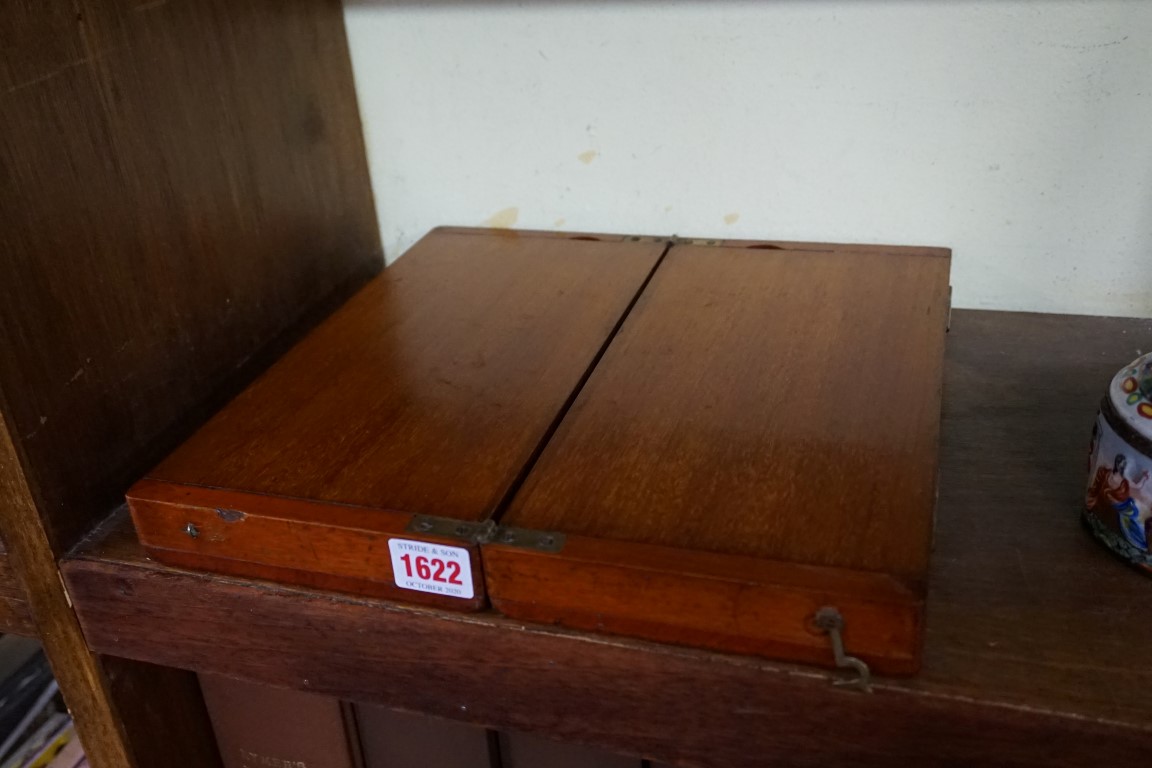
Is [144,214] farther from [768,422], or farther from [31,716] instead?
[31,716]

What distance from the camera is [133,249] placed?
2.59 ft

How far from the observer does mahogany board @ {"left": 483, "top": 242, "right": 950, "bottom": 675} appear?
585 mm

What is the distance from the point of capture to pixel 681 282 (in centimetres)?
96

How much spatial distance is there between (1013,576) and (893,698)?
0.15 meters

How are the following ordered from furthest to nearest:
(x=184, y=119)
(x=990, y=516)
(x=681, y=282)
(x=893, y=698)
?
(x=681, y=282) → (x=184, y=119) → (x=990, y=516) → (x=893, y=698)

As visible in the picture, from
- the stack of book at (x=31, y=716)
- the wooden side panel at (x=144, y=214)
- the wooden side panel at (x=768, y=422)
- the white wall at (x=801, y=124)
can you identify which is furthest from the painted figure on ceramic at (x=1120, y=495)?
the stack of book at (x=31, y=716)

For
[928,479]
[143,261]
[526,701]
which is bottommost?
[526,701]

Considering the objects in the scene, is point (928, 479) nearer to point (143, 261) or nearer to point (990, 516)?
point (990, 516)

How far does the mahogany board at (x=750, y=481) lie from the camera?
59 centimetres

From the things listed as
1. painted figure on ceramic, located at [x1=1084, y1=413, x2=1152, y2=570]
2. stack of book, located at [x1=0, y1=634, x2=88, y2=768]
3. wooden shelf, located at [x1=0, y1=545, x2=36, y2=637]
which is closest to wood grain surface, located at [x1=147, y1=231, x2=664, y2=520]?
wooden shelf, located at [x1=0, y1=545, x2=36, y2=637]

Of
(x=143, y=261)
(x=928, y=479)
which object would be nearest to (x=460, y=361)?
(x=143, y=261)

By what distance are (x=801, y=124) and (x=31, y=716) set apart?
41.9 inches

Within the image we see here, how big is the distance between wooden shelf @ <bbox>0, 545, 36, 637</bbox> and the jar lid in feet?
2.63

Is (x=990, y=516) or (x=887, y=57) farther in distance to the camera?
(x=887, y=57)
